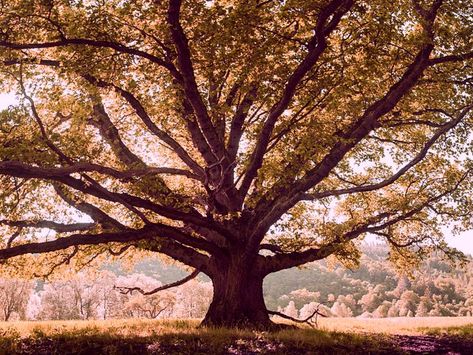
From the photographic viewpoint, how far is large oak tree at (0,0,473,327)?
12.1m

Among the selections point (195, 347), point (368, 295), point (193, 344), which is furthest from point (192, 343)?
point (368, 295)

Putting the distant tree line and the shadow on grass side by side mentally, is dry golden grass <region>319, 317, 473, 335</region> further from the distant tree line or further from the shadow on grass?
the distant tree line

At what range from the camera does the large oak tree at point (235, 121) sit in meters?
12.1

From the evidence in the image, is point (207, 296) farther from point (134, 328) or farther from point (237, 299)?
point (134, 328)

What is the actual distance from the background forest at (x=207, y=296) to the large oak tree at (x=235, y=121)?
126 inches

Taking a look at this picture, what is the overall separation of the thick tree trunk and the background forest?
9.24 ft

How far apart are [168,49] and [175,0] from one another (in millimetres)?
2483

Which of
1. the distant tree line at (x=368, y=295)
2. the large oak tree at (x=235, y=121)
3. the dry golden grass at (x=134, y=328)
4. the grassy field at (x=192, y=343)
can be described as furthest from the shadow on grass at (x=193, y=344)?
the distant tree line at (x=368, y=295)

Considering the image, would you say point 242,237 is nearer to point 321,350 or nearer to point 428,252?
point 321,350

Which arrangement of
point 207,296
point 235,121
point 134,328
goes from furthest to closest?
point 207,296 → point 235,121 → point 134,328

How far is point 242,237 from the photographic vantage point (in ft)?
55.1

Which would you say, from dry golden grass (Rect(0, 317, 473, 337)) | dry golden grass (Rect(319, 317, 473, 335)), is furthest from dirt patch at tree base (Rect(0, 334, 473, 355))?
dry golden grass (Rect(319, 317, 473, 335))

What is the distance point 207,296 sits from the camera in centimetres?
9200

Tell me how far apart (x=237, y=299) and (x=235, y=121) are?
297 inches
